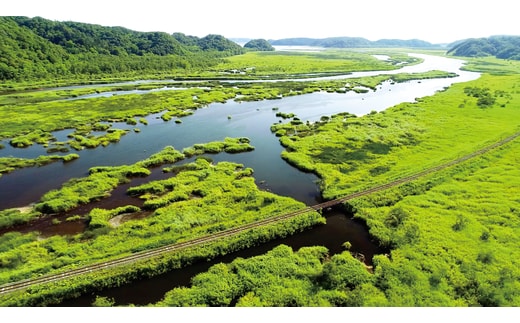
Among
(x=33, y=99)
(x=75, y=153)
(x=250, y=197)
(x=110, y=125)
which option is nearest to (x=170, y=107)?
(x=110, y=125)

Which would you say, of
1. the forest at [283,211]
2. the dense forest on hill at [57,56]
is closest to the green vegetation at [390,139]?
the forest at [283,211]

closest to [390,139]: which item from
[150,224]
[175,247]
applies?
[175,247]

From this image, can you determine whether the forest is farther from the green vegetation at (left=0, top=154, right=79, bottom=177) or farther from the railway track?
the railway track

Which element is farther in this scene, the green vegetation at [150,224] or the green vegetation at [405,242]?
the green vegetation at [150,224]

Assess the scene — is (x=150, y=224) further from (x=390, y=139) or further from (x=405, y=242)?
(x=390, y=139)

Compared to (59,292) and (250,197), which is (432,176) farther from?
(59,292)

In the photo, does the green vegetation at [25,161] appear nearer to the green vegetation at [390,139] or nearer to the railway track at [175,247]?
the railway track at [175,247]

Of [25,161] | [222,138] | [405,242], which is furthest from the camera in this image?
[222,138]

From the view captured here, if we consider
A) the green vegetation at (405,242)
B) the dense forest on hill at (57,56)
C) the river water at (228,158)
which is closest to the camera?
the green vegetation at (405,242)
